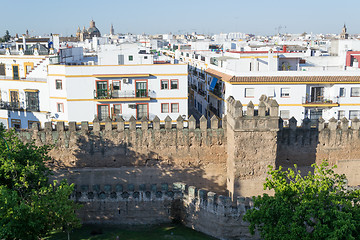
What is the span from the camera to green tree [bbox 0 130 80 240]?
631 inches

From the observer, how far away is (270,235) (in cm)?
1558

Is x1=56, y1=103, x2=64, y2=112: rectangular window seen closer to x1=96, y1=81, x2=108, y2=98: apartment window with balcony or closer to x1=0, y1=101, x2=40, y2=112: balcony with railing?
x1=0, y1=101, x2=40, y2=112: balcony with railing

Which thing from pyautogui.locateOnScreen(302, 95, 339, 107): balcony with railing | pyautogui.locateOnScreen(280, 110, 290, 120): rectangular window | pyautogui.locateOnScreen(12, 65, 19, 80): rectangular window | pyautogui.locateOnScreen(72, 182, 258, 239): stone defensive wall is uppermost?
pyautogui.locateOnScreen(12, 65, 19, 80): rectangular window

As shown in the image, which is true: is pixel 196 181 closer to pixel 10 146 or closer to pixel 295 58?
pixel 10 146

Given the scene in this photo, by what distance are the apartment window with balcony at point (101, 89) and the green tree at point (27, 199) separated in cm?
1724

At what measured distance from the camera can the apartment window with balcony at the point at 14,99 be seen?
130 ft

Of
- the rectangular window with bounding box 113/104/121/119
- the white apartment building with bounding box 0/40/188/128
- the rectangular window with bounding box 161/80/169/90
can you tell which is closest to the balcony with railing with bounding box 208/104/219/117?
the white apartment building with bounding box 0/40/188/128

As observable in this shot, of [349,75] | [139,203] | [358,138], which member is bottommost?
[139,203]

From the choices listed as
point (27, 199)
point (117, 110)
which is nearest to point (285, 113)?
point (117, 110)

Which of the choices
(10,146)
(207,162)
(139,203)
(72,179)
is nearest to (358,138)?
(207,162)

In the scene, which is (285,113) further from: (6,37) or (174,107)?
(6,37)

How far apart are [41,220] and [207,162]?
34.6ft

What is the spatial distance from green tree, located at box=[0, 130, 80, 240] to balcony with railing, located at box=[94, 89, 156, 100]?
1724 cm

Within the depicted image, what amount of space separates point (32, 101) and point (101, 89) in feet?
24.7
